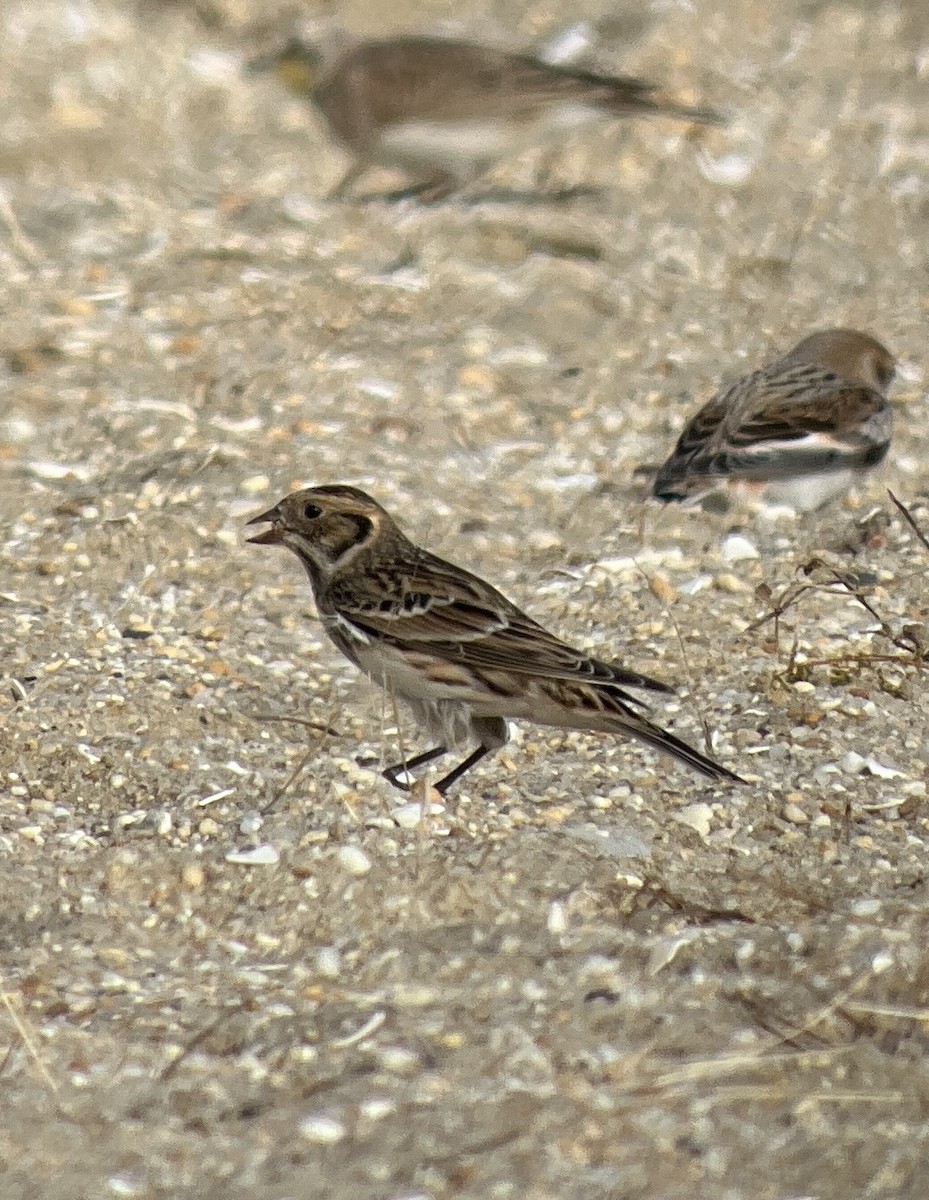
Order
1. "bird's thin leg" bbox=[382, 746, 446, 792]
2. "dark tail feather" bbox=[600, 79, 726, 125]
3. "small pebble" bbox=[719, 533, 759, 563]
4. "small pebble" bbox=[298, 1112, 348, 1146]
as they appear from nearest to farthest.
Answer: "small pebble" bbox=[298, 1112, 348, 1146], "bird's thin leg" bbox=[382, 746, 446, 792], "small pebble" bbox=[719, 533, 759, 563], "dark tail feather" bbox=[600, 79, 726, 125]

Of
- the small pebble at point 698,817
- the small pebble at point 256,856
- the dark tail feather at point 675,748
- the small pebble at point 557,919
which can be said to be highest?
the dark tail feather at point 675,748

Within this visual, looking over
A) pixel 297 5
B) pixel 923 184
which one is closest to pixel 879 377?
pixel 923 184

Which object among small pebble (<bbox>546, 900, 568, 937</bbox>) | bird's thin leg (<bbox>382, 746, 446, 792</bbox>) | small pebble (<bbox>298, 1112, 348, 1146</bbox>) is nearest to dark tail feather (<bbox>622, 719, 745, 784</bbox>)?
small pebble (<bbox>546, 900, 568, 937</bbox>)

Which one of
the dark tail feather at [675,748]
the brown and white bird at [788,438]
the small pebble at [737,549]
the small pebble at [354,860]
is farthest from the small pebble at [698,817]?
the brown and white bird at [788,438]

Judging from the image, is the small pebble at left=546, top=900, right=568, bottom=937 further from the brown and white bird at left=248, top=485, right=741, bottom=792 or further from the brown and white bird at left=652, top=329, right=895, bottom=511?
the brown and white bird at left=652, top=329, right=895, bottom=511

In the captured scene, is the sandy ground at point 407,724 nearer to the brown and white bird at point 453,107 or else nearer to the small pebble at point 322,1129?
the small pebble at point 322,1129

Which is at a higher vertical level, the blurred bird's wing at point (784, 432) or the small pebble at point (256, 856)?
the blurred bird's wing at point (784, 432)

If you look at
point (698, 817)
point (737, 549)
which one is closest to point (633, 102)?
point (737, 549)
